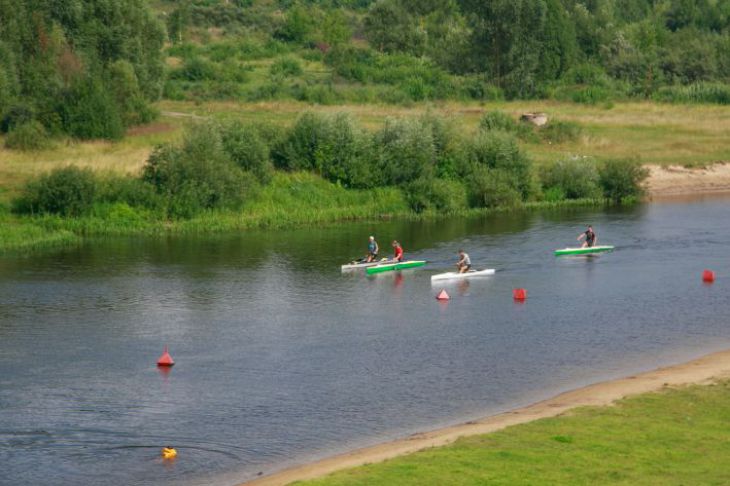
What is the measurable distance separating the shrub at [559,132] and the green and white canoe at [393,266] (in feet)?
113

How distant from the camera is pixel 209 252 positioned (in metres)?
59.9

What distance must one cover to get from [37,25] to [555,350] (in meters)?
56.6

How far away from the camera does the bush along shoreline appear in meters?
64.9

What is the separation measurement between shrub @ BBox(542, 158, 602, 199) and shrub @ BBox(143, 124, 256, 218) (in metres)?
21.1

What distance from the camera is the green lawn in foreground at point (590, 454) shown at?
25.3m

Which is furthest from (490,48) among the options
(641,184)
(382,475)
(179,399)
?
(382,475)

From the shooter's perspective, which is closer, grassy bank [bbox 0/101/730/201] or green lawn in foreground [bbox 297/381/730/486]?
green lawn in foreground [bbox 297/381/730/486]

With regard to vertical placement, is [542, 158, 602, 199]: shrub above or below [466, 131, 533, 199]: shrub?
below

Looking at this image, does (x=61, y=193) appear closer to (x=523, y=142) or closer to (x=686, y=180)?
(x=523, y=142)

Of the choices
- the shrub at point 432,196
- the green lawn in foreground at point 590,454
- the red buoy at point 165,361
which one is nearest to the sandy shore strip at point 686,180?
the shrub at point 432,196

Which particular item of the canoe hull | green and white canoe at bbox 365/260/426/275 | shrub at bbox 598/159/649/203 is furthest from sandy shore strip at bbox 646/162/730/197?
the canoe hull

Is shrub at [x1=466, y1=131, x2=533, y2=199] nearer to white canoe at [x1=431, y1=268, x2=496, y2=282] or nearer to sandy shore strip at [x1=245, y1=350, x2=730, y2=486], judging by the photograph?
white canoe at [x1=431, y1=268, x2=496, y2=282]

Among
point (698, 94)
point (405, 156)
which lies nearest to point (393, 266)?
point (405, 156)

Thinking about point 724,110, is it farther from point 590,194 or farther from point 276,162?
point 276,162
